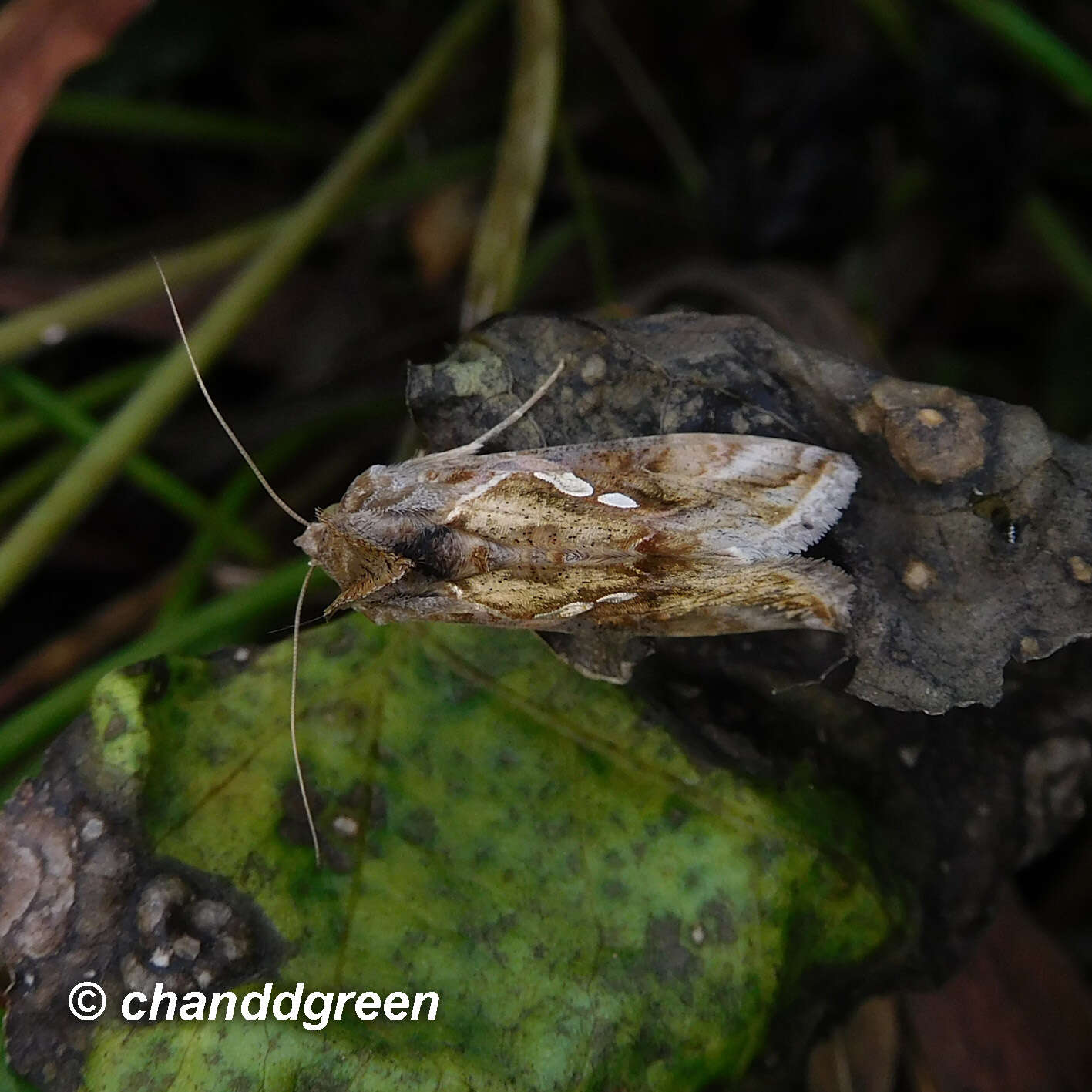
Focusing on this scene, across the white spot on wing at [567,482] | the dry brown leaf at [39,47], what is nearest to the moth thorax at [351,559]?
the white spot on wing at [567,482]

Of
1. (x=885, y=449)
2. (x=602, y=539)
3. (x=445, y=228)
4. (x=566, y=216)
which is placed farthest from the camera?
(x=566, y=216)

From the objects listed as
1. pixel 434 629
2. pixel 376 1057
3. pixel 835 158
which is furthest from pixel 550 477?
pixel 835 158

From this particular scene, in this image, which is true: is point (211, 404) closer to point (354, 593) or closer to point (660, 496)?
point (354, 593)

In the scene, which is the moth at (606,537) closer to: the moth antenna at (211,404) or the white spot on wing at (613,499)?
the white spot on wing at (613,499)

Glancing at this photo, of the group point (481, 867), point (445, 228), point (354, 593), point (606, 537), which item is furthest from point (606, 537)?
point (445, 228)

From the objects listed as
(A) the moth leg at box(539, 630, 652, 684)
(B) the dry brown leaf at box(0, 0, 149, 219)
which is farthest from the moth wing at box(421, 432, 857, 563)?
(B) the dry brown leaf at box(0, 0, 149, 219)

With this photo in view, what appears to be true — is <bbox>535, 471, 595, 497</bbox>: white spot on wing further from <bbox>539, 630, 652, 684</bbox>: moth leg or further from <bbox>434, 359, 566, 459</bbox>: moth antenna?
<bbox>539, 630, 652, 684</bbox>: moth leg
